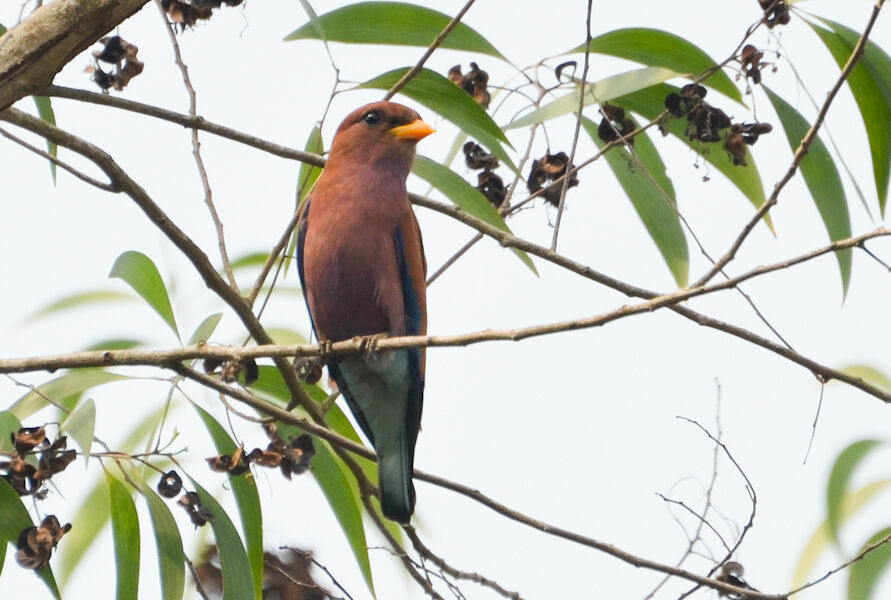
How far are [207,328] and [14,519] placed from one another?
2.74 feet

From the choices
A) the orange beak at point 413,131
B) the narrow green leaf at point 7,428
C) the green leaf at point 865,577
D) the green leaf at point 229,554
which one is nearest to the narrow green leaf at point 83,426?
the narrow green leaf at point 7,428

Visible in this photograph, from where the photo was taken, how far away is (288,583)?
3.80 metres

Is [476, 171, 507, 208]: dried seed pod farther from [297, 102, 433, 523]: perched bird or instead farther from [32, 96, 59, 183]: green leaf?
[32, 96, 59, 183]: green leaf

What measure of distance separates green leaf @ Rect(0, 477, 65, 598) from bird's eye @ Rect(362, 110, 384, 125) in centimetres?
213

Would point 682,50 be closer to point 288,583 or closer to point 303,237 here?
point 303,237

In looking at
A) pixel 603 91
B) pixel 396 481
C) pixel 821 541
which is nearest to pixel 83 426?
pixel 396 481

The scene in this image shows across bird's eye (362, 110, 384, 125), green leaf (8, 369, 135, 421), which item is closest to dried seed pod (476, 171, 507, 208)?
bird's eye (362, 110, 384, 125)

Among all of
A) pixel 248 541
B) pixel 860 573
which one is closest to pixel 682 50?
pixel 860 573

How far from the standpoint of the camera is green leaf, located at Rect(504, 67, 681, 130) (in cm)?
339

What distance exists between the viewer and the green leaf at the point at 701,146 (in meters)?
3.62

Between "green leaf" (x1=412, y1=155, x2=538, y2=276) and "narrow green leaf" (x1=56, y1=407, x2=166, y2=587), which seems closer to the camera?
"green leaf" (x1=412, y1=155, x2=538, y2=276)

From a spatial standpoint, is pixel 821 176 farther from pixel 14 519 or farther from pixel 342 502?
pixel 14 519

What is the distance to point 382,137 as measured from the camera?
172 inches

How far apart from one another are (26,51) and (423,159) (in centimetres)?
156
